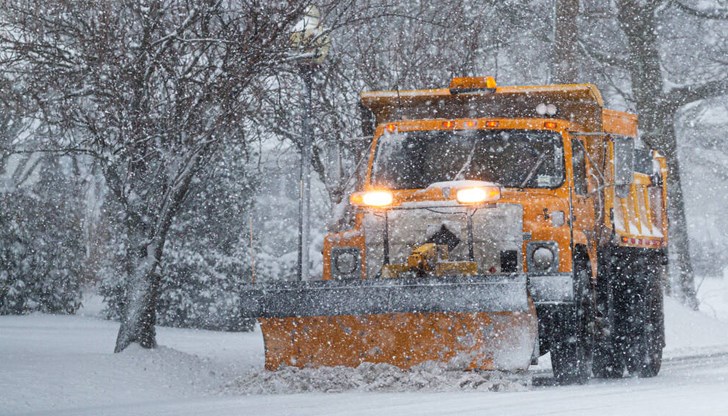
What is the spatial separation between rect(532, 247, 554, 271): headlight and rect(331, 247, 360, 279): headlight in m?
1.50

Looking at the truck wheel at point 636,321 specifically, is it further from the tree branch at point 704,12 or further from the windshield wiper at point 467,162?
the tree branch at point 704,12

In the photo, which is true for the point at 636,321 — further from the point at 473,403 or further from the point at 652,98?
the point at 652,98

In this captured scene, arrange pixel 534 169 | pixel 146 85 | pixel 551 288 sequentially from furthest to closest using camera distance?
pixel 146 85 < pixel 534 169 < pixel 551 288

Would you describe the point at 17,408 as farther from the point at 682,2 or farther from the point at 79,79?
the point at 682,2

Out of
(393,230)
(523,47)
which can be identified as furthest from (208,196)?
(393,230)

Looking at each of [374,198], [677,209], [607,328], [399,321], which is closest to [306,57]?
[374,198]

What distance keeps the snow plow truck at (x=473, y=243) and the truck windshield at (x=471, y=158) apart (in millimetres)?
12

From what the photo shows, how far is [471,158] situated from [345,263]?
1.49 meters

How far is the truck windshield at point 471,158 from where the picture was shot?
30.9 feet

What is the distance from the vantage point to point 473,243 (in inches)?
350

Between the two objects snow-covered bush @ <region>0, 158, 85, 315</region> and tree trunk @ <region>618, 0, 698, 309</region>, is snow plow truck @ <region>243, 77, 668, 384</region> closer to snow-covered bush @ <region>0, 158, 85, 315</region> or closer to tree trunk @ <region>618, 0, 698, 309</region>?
snow-covered bush @ <region>0, 158, 85, 315</region>

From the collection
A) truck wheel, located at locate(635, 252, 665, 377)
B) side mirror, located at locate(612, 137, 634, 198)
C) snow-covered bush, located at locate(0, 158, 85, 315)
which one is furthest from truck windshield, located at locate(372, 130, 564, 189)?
snow-covered bush, located at locate(0, 158, 85, 315)

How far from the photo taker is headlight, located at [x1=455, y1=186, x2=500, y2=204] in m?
8.62

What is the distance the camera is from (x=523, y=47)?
70.4 ft
